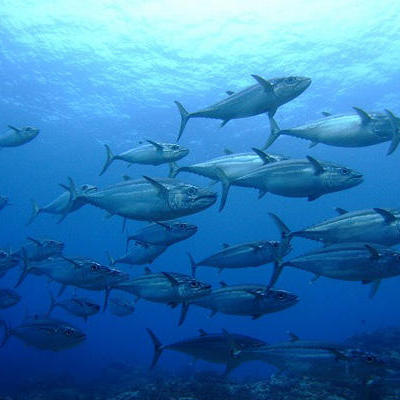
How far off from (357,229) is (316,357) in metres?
1.94

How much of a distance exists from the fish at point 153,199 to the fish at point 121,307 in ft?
20.4

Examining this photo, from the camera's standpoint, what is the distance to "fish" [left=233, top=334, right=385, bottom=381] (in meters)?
5.27

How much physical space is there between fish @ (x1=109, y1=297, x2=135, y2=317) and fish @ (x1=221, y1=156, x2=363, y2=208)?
6699 millimetres

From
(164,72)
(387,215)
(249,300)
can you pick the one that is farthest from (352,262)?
(164,72)

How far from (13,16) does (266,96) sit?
1916 centimetres

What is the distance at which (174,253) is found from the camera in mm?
108688


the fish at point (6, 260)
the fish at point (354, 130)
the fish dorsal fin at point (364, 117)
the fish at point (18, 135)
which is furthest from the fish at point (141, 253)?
the fish dorsal fin at point (364, 117)

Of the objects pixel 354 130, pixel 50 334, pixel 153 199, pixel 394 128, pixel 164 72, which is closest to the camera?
pixel 153 199

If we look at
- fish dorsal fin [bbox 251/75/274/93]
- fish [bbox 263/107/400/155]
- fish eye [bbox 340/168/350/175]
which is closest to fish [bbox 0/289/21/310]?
fish [bbox 263/107/400/155]

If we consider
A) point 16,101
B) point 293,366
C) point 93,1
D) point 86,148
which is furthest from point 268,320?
point 293,366

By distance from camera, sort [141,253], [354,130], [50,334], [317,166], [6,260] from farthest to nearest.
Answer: [6,260], [141,253], [50,334], [354,130], [317,166]

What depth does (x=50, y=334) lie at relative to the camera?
634 cm

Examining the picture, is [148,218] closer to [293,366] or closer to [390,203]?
[293,366]

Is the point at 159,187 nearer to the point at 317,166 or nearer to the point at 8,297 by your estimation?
the point at 317,166
